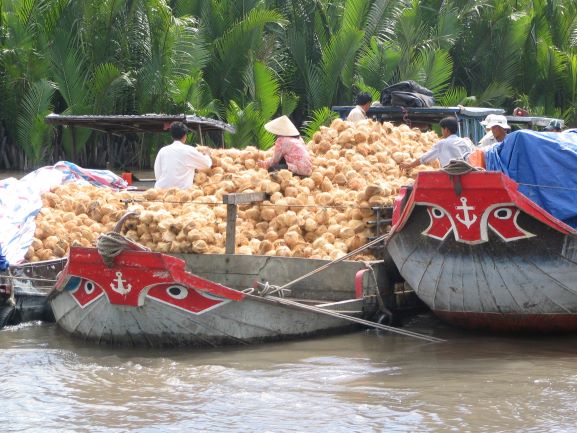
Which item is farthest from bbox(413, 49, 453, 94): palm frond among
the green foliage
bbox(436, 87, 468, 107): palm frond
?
bbox(436, 87, 468, 107): palm frond

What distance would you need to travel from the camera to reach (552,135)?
31.3 ft

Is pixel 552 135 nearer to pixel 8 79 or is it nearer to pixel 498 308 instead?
pixel 498 308

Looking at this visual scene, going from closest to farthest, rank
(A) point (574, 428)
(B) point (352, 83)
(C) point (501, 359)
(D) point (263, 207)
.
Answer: (A) point (574, 428), (C) point (501, 359), (D) point (263, 207), (B) point (352, 83)

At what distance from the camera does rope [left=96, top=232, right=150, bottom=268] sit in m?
8.91

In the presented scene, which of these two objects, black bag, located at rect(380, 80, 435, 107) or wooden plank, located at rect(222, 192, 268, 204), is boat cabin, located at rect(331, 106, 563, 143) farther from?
wooden plank, located at rect(222, 192, 268, 204)

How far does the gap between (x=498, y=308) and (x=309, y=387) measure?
2056 mm

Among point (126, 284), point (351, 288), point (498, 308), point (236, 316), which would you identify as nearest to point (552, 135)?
point (498, 308)

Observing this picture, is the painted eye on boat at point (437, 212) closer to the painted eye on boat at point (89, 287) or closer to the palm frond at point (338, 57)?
the painted eye on boat at point (89, 287)

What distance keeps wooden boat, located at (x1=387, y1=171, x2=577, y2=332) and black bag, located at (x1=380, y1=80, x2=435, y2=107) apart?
3.84 meters

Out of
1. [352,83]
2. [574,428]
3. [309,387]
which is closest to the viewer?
[574,428]

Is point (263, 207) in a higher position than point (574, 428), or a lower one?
higher

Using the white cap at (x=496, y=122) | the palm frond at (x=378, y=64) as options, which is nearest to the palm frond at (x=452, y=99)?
the palm frond at (x=378, y=64)

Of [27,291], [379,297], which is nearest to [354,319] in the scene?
[379,297]

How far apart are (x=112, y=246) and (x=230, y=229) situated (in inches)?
50.8
